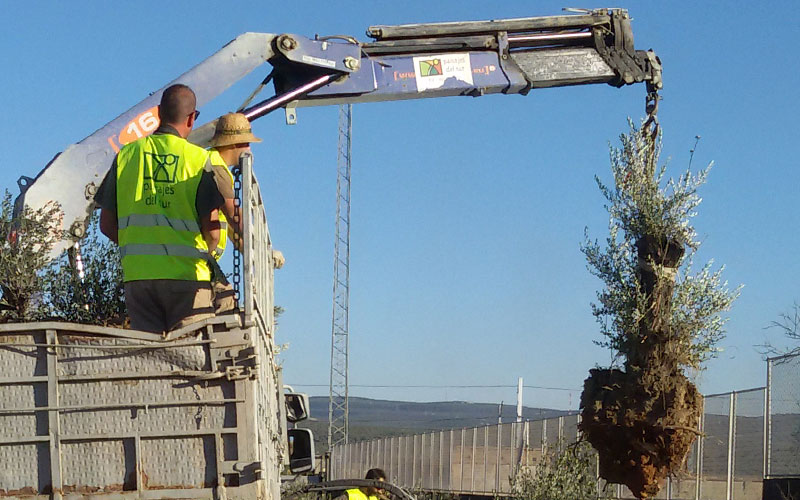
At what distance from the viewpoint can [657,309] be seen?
1085cm

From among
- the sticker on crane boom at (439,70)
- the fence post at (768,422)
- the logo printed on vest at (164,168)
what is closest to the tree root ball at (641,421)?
the sticker on crane boom at (439,70)

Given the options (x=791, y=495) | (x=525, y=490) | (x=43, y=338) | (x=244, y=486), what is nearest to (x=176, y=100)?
(x=43, y=338)

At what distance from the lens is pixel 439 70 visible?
13.1 metres

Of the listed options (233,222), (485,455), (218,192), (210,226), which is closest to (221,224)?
(210,226)

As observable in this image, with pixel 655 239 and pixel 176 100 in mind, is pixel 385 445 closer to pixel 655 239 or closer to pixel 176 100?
pixel 655 239

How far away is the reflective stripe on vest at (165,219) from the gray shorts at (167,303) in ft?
0.16

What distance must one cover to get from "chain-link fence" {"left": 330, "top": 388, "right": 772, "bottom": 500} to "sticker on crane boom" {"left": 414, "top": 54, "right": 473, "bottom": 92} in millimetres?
4575

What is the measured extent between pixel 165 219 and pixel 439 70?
6846mm

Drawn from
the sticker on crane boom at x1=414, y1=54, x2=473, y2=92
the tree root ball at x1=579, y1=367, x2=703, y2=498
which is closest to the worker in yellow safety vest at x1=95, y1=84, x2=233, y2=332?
the tree root ball at x1=579, y1=367, x2=703, y2=498

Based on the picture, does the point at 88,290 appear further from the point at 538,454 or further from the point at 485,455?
the point at 485,455

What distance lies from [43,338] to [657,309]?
6418 millimetres

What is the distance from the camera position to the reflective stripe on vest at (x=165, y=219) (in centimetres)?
670

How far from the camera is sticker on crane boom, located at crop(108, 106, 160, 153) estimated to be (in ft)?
36.8

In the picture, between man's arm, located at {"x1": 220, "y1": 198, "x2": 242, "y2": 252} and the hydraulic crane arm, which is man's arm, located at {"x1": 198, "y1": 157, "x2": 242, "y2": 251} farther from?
the hydraulic crane arm
